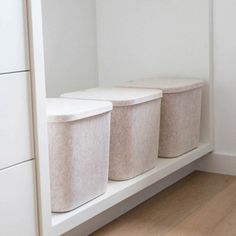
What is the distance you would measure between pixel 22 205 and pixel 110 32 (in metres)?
1.30

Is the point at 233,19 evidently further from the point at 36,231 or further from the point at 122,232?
the point at 36,231

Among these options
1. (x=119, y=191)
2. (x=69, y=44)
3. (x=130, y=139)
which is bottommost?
(x=119, y=191)

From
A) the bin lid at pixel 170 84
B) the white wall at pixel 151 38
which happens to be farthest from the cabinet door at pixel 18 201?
the white wall at pixel 151 38

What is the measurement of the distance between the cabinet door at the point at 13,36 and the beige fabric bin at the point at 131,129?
1.70ft

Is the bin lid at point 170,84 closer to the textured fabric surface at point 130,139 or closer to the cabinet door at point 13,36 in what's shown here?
the textured fabric surface at point 130,139

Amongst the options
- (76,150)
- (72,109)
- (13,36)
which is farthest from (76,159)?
(13,36)

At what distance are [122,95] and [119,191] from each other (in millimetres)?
352

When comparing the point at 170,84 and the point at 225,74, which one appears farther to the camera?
the point at 225,74

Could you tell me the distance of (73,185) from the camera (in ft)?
5.30

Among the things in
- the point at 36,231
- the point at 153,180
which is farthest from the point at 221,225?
the point at 36,231

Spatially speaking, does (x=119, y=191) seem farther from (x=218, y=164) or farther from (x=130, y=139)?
(x=218, y=164)

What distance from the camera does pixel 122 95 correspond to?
1.96m

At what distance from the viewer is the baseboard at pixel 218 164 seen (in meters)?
2.42

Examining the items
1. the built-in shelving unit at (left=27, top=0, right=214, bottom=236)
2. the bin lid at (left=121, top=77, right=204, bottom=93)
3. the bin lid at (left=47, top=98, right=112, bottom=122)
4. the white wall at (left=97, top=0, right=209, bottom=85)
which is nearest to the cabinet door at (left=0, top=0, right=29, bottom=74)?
the built-in shelving unit at (left=27, top=0, right=214, bottom=236)
